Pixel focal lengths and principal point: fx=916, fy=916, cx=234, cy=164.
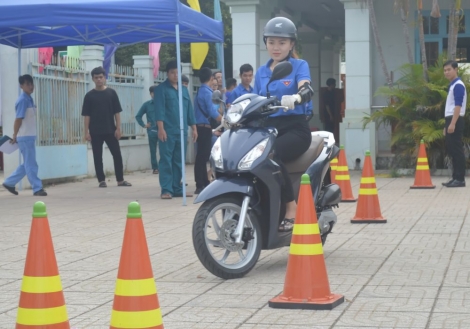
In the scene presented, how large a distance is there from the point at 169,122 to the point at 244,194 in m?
6.45

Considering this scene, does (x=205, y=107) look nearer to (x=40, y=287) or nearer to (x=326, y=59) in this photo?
(x=40, y=287)

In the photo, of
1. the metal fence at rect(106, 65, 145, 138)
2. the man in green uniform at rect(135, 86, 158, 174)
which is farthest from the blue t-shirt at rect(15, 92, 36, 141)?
the metal fence at rect(106, 65, 145, 138)

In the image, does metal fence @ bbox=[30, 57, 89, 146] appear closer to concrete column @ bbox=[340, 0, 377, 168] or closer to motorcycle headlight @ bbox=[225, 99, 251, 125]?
concrete column @ bbox=[340, 0, 377, 168]

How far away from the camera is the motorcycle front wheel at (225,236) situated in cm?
643

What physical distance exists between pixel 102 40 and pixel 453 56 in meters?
6.76

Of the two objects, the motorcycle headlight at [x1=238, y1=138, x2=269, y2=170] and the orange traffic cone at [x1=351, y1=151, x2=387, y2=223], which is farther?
the orange traffic cone at [x1=351, y1=151, x2=387, y2=223]

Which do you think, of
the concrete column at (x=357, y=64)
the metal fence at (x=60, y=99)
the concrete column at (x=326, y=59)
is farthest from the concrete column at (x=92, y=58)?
the concrete column at (x=326, y=59)

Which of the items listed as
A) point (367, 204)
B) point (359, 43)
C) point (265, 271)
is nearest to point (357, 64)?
point (359, 43)

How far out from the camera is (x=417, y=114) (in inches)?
682

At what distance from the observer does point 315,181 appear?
7.36 metres

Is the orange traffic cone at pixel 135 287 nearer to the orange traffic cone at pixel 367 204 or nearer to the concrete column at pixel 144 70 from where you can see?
the orange traffic cone at pixel 367 204

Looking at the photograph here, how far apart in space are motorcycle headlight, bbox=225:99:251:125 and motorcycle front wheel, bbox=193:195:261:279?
→ 0.58 m

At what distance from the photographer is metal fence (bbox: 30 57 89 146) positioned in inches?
610

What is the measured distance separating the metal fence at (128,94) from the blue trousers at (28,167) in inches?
208
